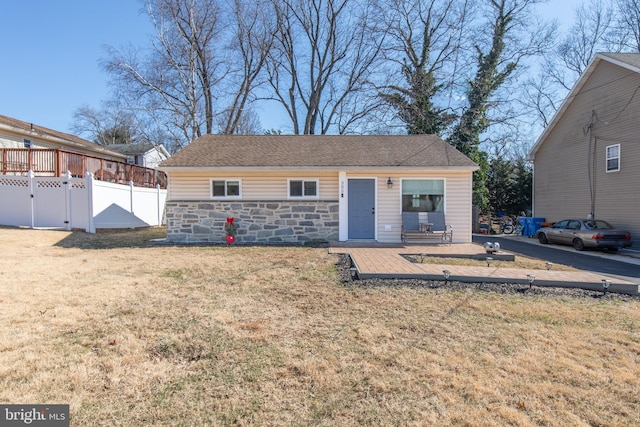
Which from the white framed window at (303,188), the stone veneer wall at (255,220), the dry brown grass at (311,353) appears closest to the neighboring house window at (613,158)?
the dry brown grass at (311,353)

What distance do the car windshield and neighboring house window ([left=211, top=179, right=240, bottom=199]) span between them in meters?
12.7

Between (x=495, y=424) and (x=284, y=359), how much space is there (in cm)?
178

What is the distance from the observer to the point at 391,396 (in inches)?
98.7

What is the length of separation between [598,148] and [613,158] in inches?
34.6

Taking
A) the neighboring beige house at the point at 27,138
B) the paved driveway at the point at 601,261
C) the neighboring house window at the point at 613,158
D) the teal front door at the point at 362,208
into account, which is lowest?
the paved driveway at the point at 601,261

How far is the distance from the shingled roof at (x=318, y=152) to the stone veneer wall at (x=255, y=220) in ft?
4.43

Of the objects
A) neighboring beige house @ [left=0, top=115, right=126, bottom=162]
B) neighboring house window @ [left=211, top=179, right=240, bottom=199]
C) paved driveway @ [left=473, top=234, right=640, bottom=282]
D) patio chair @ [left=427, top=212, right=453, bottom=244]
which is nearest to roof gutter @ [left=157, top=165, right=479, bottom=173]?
neighboring house window @ [left=211, top=179, right=240, bottom=199]

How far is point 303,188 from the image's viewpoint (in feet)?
35.9

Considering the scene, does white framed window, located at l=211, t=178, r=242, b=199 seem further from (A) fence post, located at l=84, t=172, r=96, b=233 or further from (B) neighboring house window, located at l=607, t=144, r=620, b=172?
(B) neighboring house window, located at l=607, t=144, r=620, b=172

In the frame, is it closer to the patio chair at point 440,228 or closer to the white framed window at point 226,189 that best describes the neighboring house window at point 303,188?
the white framed window at point 226,189

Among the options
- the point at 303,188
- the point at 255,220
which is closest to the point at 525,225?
the point at 303,188

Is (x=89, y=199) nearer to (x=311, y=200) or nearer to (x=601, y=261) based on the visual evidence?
(x=311, y=200)

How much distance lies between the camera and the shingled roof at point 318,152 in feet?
35.0

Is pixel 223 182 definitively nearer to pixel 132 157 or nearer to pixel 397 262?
pixel 397 262
